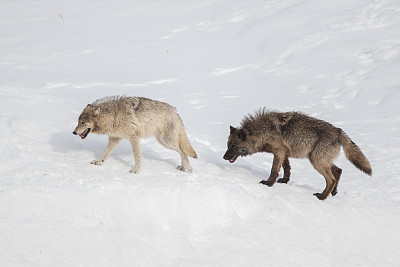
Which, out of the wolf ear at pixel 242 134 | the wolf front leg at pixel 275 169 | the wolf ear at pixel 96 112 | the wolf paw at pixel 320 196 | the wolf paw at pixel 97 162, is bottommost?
the wolf paw at pixel 320 196

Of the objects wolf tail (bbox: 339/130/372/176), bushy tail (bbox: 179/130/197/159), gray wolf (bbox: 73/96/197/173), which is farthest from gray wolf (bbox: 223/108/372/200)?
gray wolf (bbox: 73/96/197/173)

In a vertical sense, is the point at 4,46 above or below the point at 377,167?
above

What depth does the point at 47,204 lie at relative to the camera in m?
6.33

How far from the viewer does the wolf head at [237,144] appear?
980cm

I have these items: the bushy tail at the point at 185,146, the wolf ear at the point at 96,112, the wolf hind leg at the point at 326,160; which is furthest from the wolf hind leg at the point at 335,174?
the wolf ear at the point at 96,112

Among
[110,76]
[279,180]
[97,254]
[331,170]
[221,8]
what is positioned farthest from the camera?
[221,8]

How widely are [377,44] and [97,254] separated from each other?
15227mm

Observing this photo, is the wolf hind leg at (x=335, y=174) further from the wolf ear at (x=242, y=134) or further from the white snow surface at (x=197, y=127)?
the wolf ear at (x=242, y=134)

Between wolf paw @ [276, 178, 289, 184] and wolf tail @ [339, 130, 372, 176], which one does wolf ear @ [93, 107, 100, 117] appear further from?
wolf tail @ [339, 130, 372, 176]

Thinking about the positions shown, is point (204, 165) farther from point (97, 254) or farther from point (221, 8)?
point (221, 8)

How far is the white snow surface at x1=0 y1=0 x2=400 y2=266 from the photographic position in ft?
20.8

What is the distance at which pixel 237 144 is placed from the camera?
988cm

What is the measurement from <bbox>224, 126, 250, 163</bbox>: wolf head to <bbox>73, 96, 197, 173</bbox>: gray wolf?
1146mm

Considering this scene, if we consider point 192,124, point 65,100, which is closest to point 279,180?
point 192,124
